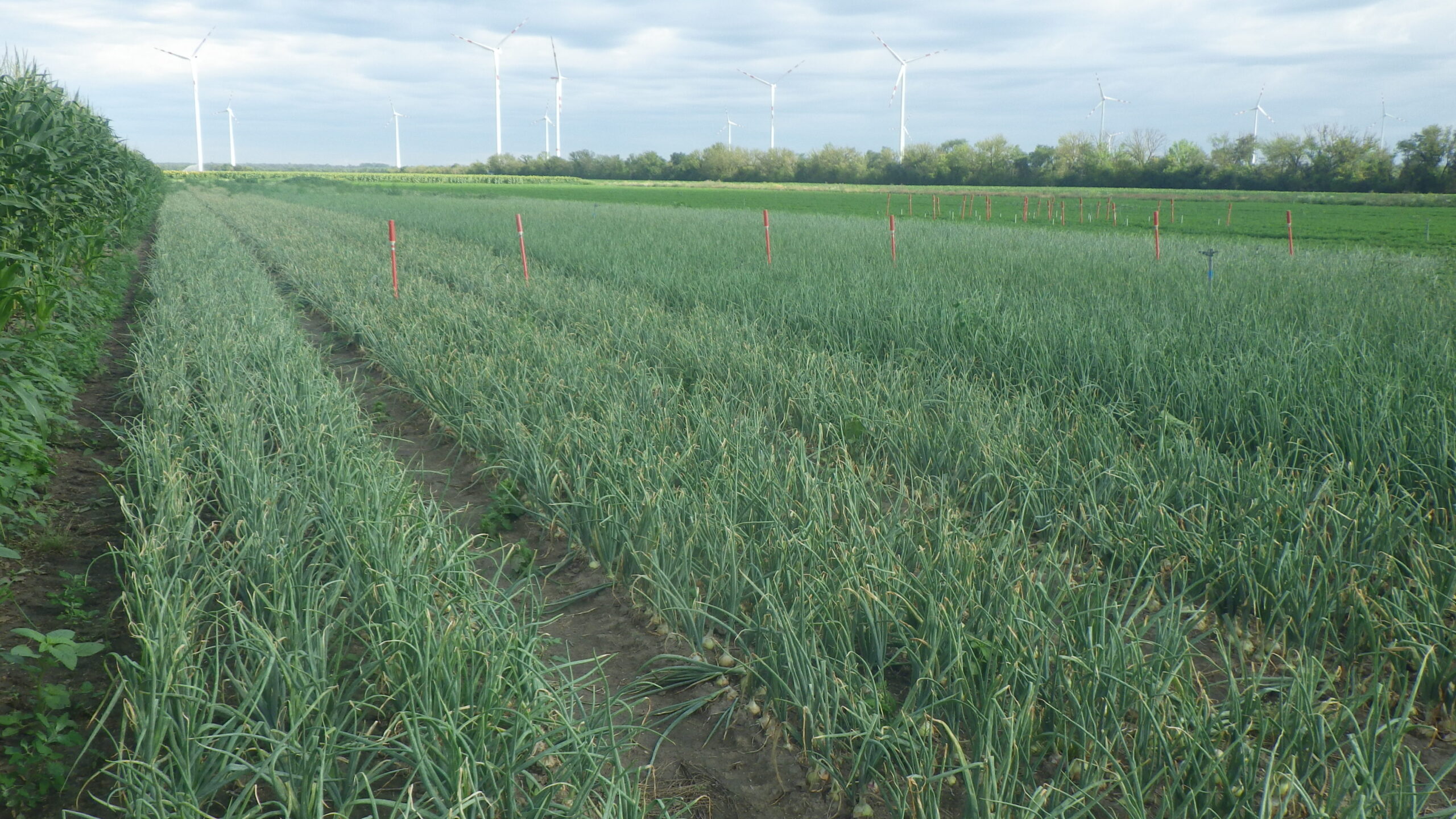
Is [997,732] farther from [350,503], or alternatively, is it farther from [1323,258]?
[1323,258]

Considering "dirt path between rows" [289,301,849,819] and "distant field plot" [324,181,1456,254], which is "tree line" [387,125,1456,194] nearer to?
"distant field plot" [324,181,1456,254]

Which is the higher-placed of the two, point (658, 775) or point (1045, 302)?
point (1045, 302)

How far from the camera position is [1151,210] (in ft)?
139

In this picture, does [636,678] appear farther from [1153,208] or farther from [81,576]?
[1153,208]

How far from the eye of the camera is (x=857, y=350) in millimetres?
7320

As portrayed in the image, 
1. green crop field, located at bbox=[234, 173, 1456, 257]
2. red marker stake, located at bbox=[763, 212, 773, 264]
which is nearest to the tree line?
green crop field, located at bbox=[234, 173, 1456, 257]

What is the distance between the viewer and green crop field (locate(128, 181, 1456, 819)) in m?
2.29

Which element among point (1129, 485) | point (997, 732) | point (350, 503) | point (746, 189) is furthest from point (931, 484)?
point (746, 189)

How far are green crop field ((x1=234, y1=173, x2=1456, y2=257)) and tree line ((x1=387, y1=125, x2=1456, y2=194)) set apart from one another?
6390 millimetres

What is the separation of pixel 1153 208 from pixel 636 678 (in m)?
45.3

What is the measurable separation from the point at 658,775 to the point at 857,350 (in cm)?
508

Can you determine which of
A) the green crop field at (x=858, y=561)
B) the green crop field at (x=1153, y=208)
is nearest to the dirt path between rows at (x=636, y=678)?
the green crop field at (x=858, y=561)

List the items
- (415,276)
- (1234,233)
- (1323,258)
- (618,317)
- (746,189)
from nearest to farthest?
(618,317)
(415,276)
(1323,258)
(1234,233)
(746,189)

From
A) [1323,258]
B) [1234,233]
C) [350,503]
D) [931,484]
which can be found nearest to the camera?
[350,503]
